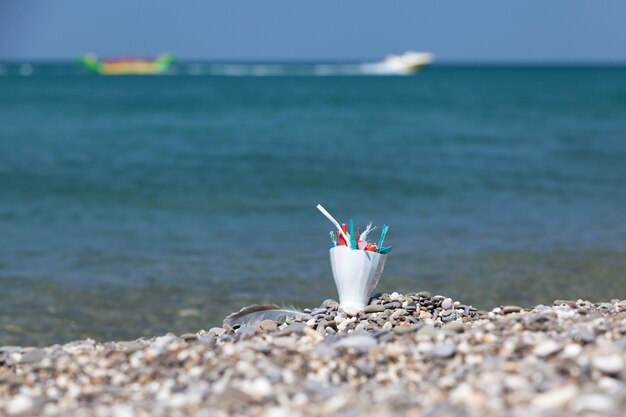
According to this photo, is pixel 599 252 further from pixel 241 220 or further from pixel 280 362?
pixel 280 362

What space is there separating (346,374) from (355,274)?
194cm

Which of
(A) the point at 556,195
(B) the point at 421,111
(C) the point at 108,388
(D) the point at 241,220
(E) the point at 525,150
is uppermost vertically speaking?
(B) the point at 421,111

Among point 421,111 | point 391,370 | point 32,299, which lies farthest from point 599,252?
point 421,111

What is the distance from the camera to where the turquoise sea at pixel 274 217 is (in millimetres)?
8906

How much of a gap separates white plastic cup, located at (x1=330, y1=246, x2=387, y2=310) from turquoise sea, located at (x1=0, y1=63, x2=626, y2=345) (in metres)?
2.06

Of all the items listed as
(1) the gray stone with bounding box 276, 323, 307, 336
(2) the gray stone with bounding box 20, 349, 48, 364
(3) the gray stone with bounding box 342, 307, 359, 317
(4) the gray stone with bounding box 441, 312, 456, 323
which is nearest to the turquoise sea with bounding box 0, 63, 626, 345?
(3) the gray stone with bounding box 342, 307, 359, 317

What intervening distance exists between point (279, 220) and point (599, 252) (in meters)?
4.42

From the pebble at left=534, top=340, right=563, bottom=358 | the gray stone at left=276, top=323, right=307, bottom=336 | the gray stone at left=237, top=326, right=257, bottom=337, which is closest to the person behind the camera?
the pebble at left=534, top=340, right=563, bottom=358

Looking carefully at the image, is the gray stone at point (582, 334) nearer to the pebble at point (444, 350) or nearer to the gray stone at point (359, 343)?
the pebble at point (444, 350)

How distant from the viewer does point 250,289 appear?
30.0ft

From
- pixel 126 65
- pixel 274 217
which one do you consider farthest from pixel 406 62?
pixel 274 217

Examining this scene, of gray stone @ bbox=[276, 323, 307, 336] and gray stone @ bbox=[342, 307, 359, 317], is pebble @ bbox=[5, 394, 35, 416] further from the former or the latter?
gray stone @ bbox=[342, 307, 359, 317]

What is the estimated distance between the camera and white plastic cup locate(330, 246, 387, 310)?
20.8 ft

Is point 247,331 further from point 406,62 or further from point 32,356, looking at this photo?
point 406,62
